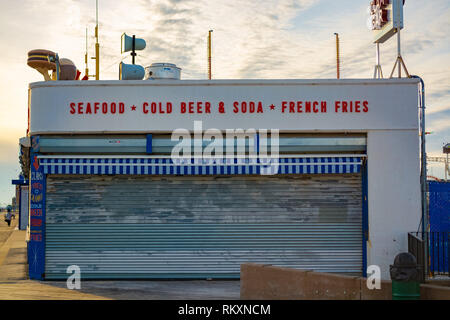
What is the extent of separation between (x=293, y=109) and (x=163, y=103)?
354 cm

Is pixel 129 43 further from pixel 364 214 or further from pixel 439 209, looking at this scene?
pixel 439 209

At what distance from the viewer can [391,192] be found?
47.7ft

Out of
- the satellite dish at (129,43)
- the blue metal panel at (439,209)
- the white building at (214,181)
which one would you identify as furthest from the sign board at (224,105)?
the satellite dish at (129,43)

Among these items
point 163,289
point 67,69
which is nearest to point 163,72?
point 67,69

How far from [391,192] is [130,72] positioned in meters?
8.09

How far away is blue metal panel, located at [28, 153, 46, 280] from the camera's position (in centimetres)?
1449

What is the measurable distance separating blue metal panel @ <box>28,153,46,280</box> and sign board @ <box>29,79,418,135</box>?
117 cm

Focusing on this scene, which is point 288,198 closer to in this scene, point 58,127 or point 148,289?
point 148,289

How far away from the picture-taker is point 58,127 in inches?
576

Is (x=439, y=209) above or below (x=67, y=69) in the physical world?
below

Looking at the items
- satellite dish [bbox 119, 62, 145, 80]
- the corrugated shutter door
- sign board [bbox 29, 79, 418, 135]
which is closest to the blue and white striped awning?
the corrugated shutter door
